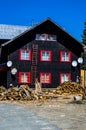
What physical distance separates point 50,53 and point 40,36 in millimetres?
2295

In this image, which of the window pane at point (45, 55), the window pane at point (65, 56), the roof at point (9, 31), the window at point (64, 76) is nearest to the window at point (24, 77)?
the window pane at point (45, 55)

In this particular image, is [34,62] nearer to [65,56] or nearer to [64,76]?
[65,56]

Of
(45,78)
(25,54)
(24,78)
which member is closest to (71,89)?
(45,78)

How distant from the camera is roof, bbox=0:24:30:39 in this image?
44.5 m

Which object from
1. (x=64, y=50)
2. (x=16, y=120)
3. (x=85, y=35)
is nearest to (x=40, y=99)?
(x=16, y=120)

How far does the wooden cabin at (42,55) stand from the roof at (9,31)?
3194 mm

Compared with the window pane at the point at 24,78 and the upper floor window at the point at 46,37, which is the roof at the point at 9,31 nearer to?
the upper floor window at the point at 46,37

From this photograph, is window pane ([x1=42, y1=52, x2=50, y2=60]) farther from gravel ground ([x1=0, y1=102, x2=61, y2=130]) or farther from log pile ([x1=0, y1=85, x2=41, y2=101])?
gravel ground ([x1=0, y1=102, x2=61, y2=130])

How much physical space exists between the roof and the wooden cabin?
10.5ft

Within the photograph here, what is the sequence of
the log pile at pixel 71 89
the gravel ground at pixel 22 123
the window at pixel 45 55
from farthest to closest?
the window at pixel 45 55 < the log pile at pixel 71 89 < the gravel ground at pixel 22 123

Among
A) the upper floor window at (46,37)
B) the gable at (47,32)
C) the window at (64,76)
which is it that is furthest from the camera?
the window at (64,76)

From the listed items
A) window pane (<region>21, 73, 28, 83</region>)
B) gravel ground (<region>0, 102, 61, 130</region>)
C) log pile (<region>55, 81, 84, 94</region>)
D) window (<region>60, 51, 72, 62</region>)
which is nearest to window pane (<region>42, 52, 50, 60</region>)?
window (<region>60, 51, 72, 62</region>)

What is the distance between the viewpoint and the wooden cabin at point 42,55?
40.7m

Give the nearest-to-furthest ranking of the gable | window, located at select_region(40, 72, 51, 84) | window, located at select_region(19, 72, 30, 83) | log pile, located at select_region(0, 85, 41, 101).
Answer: log pile, located at select_region(0, 85, 41, 101) → window, located at select_region(19, 72, 30, 83) → the gable → window, located at select_region(40, 72, 51, 84)
